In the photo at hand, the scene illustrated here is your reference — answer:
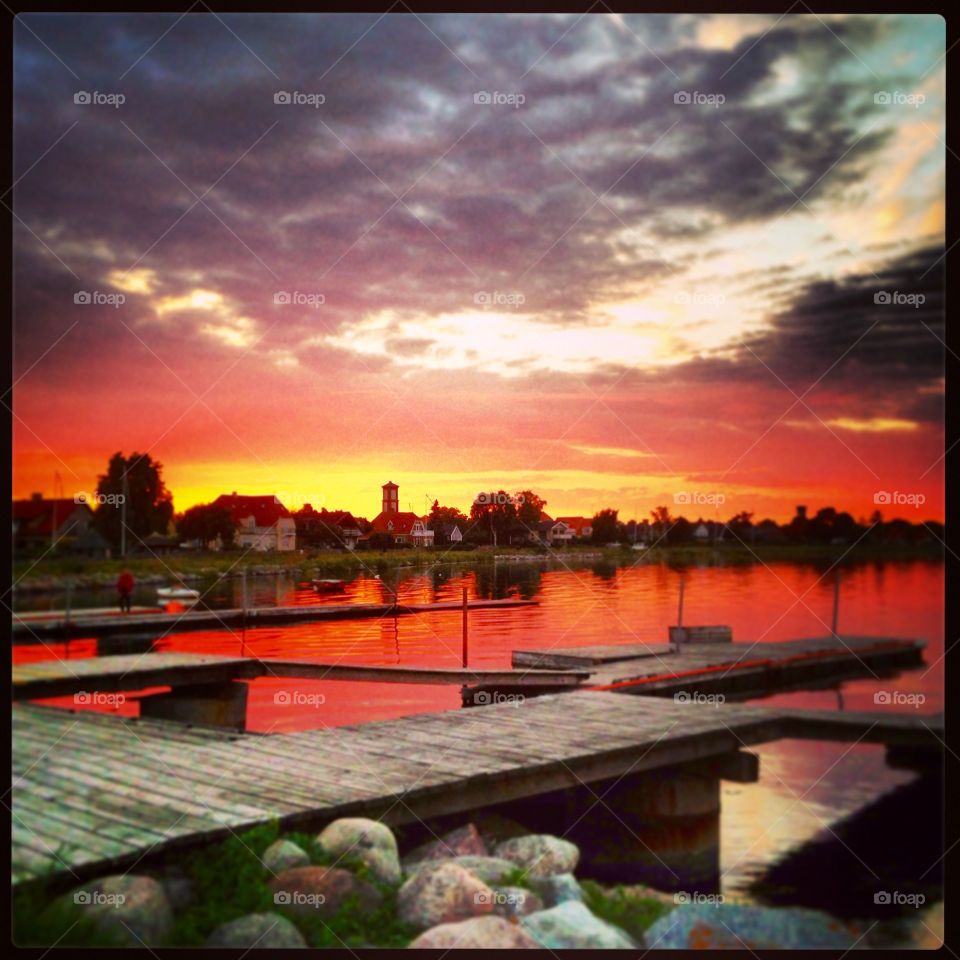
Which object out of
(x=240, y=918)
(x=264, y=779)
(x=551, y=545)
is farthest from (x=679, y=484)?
(x=240, y=918)

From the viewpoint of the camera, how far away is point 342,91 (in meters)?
4.66

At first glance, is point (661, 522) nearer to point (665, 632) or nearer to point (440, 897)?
point (665, 632)

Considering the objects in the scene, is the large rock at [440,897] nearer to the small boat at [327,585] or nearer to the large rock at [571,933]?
the large rock at [571,933]

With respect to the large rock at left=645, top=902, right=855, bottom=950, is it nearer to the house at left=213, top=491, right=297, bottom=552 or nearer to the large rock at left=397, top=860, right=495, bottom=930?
the large rock at left=397, top=860, right=495, bottom=930

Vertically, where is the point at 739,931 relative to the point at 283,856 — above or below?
below

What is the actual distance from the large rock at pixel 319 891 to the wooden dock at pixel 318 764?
19 cm

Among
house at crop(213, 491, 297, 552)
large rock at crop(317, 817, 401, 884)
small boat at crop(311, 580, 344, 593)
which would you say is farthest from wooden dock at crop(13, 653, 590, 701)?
large rock at crop(317, 817, 401, 884)

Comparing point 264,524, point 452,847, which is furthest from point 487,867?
point 264,524

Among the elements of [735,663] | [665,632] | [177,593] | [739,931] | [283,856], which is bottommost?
[739,931]

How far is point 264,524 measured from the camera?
4.89 metres

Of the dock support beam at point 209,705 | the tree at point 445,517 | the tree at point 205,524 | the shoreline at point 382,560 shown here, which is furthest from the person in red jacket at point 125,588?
the tree at point 445,517

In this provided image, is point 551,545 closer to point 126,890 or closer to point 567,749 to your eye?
point 567,749

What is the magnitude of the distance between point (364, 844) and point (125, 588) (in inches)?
64.2
